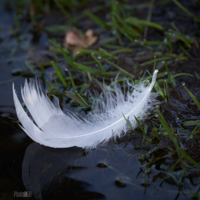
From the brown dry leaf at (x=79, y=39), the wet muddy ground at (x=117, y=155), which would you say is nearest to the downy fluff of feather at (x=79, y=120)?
the wet muddy ground at (x=117, y=155)

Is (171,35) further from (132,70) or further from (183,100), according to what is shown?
(183,100)

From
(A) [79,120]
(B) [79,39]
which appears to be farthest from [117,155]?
(B) [79,39]

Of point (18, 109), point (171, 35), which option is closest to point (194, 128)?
point (171, 35)

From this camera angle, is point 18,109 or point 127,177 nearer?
point 127,177

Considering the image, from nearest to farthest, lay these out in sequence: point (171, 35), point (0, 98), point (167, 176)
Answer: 1. point (167, 176)
2. point (0, 98)
3. point (171, 35)

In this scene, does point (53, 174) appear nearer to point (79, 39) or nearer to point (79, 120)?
point (79, 120)

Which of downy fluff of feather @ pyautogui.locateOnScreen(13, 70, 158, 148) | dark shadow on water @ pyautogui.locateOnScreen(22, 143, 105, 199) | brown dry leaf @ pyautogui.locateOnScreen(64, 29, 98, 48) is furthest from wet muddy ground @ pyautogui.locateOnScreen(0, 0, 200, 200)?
brown dry leaf @ pyautogui.locateOnScreen(64, 29, 98, 48)

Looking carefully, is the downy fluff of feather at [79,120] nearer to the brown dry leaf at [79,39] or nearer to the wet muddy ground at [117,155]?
the wet muddy ground at [117,155]
